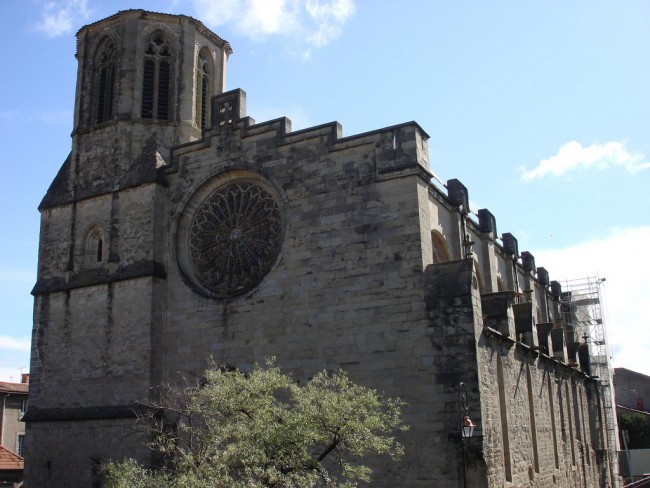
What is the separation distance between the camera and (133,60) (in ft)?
71.6

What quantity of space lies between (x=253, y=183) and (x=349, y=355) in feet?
18.8

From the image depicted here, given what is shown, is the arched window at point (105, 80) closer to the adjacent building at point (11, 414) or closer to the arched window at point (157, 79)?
the arched window at point (157, 79)

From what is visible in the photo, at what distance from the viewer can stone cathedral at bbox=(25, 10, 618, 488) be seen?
15.4 metres

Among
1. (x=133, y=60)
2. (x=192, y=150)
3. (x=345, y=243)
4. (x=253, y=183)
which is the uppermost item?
(x=133, y=60)

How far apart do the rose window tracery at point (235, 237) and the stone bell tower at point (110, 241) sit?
1211mm

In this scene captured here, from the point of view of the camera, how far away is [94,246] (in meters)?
21.0

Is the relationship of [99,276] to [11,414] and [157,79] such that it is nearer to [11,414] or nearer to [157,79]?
[157,79]

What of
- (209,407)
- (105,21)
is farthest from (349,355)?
(105,21)

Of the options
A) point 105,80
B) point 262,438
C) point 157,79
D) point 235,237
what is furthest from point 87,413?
point 105,80

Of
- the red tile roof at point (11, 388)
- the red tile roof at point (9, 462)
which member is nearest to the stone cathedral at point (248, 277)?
the red tile roof at point (9, 462)

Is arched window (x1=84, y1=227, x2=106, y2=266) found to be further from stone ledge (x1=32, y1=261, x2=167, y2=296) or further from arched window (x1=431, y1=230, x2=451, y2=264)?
arched window (x1=431, y1=230, x2=451, y2=264)

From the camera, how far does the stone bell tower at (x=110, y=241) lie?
1878 cm

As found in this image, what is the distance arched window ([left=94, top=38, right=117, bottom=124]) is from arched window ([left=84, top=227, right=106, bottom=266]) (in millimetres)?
3735

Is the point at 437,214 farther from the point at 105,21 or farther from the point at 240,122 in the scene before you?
the point at 105,21
